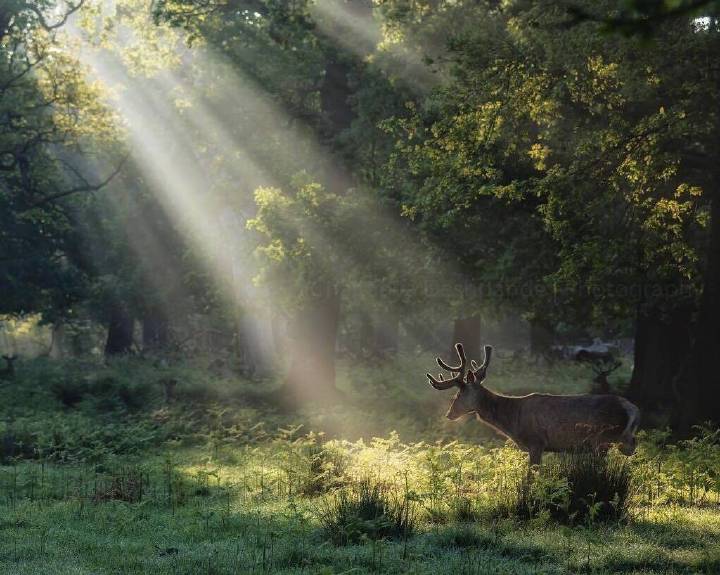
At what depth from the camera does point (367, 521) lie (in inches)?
413

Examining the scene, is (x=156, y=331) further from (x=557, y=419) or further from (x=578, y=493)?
(x=578, y=493)

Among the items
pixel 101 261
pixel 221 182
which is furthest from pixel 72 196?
pixel 221 182

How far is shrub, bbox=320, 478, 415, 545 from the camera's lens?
10398mm

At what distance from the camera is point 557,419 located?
1443cm

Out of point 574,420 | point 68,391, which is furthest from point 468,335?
point 574,420

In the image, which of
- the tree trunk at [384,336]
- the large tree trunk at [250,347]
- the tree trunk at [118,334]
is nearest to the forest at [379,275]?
the large tree trunk at [250,347]

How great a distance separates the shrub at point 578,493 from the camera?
10.8 m

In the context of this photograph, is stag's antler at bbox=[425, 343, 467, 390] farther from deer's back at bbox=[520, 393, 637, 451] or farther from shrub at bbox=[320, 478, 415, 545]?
shrub at bbox=[320, 478, 415, 545]

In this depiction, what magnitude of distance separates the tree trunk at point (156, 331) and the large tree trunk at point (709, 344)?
3674cm

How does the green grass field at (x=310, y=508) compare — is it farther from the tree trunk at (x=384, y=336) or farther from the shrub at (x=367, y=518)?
the tree trunk at (x=384, y=336)

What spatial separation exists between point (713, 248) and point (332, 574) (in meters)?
12.2

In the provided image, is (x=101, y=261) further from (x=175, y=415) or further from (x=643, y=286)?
(x=643, y=286)

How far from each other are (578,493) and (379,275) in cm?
1491

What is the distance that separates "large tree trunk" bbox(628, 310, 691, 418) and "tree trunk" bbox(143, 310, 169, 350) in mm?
30987
